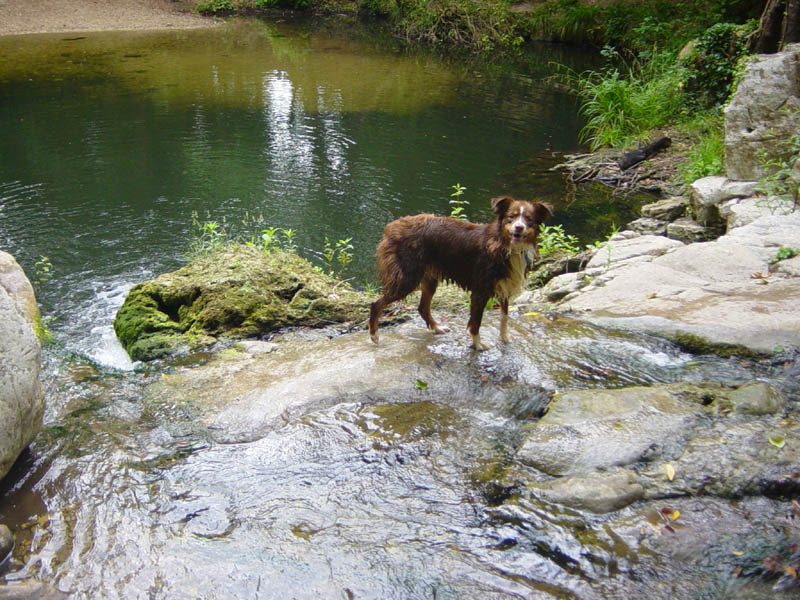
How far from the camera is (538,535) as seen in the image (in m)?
3.62

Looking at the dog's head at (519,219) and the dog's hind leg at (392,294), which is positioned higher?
the dog's head at (519,219)

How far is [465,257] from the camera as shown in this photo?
546cm

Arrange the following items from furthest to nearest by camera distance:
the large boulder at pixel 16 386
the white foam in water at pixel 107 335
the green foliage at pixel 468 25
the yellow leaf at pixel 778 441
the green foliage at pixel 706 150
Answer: the green foliage at pixel 468 25 → the green foliage at pixel 706 150 → the white foam in water at pixel 107 335 → the large boulder at pixel 16 386 → the yellow leaf at pixel 778 441

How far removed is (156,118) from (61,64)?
870 centimetres

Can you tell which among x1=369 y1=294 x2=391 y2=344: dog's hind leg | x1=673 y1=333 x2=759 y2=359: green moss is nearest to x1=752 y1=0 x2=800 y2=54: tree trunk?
x1=673 y1=333 x2=759 y2=359: green moss

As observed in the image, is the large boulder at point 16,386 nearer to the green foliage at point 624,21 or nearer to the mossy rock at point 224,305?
the mossy rock at point 224,305

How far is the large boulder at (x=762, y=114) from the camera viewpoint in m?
8.62

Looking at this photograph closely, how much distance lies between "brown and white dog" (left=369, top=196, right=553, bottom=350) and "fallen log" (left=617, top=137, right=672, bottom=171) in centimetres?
873

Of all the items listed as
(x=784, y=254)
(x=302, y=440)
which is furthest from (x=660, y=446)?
(x=784, y=254)

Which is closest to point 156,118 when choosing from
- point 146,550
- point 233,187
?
point 233,187

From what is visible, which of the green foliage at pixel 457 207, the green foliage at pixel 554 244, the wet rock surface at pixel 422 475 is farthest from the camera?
the green foliage at pixel 554 244

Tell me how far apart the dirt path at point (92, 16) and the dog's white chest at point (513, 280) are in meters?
29.1

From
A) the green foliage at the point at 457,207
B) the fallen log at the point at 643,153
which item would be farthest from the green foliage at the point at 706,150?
the green foliage at the point at 457,207

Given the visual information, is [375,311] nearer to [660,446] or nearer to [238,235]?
[660,446]
